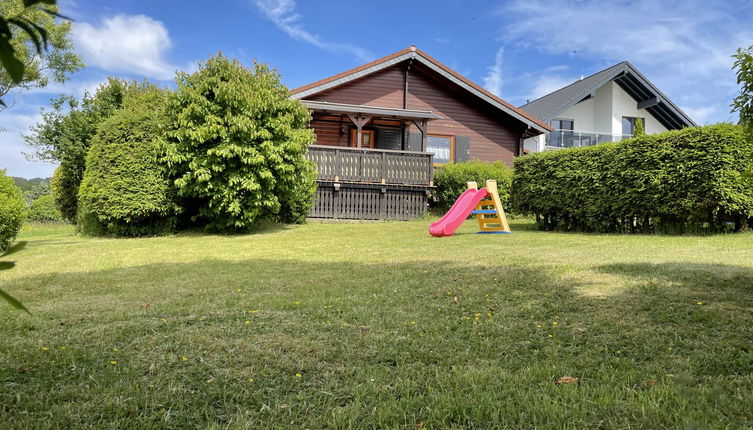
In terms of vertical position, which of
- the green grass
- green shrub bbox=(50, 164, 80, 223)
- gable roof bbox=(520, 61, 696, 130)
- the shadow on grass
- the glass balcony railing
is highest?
gable roof bbox=(520, 61, 696, 130)

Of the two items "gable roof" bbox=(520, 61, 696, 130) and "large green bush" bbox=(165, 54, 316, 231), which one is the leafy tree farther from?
"gable roof" bbox=(520, 61, 696, 130)

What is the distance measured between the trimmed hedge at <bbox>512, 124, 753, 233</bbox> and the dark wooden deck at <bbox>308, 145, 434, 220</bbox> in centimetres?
471

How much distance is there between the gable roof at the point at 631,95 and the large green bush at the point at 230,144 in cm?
1685

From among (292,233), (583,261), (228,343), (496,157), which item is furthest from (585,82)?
(228,343)

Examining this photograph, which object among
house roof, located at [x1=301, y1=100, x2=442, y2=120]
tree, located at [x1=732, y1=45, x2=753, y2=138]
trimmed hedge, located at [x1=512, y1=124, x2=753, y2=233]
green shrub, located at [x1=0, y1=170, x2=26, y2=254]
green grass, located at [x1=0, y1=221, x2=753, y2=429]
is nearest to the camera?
green grass, located at [x1=0, y1=221, x2=753, y2=429]

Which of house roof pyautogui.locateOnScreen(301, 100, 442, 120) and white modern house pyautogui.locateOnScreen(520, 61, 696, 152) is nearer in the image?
house roof pyautogui.locateOnScreen(301, 100, 442, 120)

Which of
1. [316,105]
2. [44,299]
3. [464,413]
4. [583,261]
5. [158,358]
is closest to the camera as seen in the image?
[464,413]

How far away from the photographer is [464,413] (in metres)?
2.05

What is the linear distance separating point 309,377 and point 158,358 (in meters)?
0.91

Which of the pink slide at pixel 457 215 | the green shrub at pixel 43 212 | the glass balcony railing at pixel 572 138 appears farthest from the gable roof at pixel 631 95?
the green shrub at pixel 43 212

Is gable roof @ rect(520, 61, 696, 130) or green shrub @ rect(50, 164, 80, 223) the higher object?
gable roof @ rect(520, 61, 696, 130)

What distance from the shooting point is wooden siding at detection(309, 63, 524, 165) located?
61.8ft

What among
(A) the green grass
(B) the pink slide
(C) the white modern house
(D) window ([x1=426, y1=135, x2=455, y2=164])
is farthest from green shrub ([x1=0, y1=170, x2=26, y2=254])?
(C) the white modern house

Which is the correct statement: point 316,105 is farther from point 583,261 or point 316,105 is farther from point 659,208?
point 583,261
